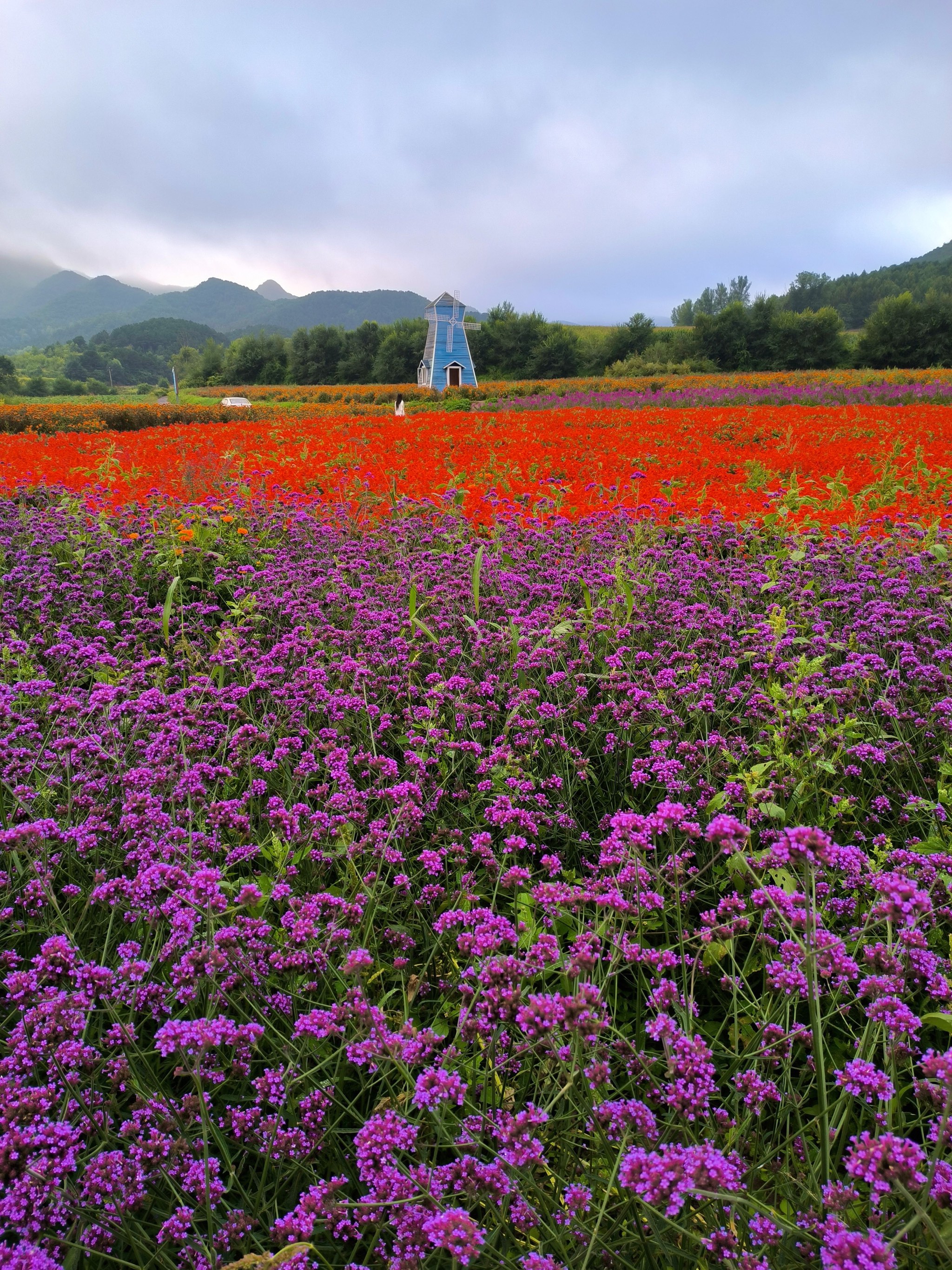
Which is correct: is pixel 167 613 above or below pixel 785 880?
above

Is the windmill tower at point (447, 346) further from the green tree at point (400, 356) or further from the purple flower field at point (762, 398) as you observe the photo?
the purple flower field at point (762, 398)

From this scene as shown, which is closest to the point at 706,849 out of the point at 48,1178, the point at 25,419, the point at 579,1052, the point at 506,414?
the point at 579,1052

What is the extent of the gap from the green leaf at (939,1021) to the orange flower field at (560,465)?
415cm

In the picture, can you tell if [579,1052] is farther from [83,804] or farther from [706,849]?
[83,804]

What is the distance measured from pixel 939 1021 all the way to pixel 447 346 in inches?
1998

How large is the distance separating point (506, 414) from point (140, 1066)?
13.5 meters

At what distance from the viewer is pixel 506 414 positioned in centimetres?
1381

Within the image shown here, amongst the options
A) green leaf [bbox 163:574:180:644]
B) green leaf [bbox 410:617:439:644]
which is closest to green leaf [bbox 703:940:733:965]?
green leaf [bbox 410:617:439:644]

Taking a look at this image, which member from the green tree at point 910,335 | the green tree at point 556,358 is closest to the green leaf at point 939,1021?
the green tree at point 910,335

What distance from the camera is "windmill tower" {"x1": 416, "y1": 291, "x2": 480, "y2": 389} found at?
47062 mm

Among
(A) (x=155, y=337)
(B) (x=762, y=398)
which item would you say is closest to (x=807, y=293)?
(B) (x=762, y=398)

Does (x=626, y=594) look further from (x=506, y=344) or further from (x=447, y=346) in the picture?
(x=506, y=344)

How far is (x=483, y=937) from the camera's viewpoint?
1.26 metres

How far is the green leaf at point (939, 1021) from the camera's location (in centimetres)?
147
